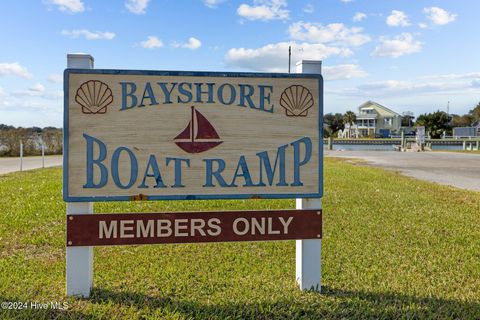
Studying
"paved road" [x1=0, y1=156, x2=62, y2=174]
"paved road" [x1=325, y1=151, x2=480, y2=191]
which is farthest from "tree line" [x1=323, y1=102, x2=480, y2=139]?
"paved road" [x1=0, y1=156, x2=62, y2=174]

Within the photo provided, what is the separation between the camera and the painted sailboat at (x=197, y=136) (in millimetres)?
3291

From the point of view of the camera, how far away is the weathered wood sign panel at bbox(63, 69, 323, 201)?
125 inches

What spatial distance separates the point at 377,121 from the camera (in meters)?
95.2

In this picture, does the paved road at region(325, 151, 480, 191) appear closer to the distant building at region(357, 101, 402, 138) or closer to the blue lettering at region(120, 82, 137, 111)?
the blue lettering at region(120, 82, 137, 111)

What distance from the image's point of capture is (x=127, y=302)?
3160mm

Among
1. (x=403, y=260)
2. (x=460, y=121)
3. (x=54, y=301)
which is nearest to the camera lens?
(x=54, y=301)

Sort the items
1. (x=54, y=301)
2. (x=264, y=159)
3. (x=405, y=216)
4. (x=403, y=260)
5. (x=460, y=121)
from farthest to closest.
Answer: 1. (x=460, y=121)
2. (x=405, y=216)
3. (x=403, y=260)
4. (x=264, y=159)
5. (x=54, y=301)

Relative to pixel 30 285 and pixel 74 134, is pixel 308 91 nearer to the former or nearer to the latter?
pixel 74 134

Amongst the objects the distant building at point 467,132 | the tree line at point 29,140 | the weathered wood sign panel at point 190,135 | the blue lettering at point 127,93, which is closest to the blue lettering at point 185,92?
the weathered wood sign panel at point 190,135

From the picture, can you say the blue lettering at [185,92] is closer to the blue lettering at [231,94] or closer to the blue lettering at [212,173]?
the blue lettering at [231,94]

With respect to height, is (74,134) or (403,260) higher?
(74,134)

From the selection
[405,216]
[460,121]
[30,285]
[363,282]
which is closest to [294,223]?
[363,282]

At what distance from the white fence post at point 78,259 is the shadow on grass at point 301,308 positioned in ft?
0.46

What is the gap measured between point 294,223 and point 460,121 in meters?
102
